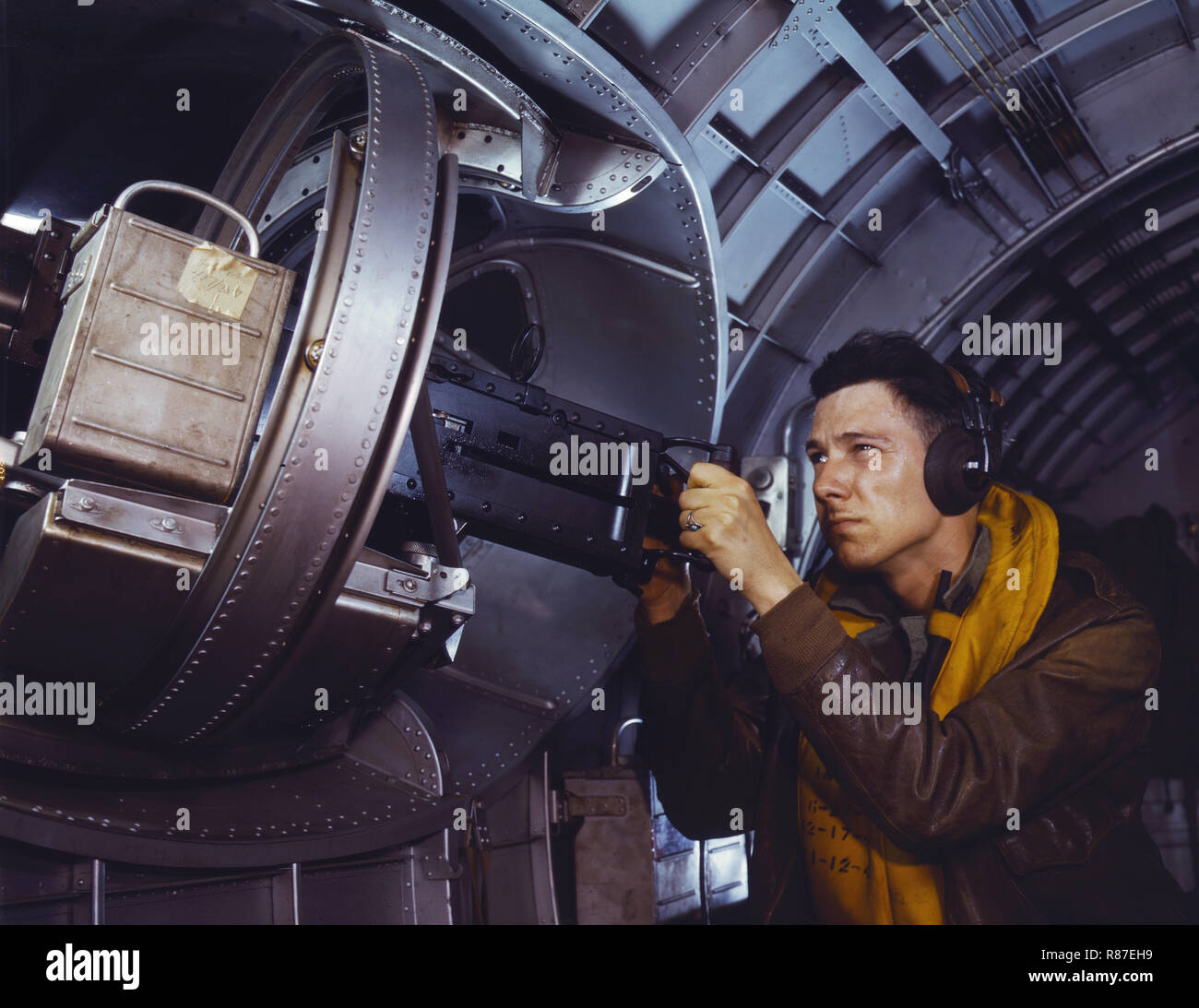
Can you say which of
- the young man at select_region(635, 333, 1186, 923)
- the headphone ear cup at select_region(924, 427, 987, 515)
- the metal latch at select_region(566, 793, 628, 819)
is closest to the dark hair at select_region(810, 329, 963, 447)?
the young man at select_region(635, 333, 1186, 923)

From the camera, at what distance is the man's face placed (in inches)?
93.2

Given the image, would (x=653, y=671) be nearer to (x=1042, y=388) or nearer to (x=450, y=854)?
(x=450, y=854)

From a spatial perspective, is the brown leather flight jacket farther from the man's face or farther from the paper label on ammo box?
the paper label on ammo box

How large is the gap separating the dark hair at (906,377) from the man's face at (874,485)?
0.10 ft

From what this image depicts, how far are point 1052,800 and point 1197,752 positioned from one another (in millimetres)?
2749

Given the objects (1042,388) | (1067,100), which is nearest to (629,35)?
(1067,100)

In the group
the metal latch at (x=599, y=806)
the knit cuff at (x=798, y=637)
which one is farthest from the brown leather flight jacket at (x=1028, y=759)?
the metal latch at (x=599, y=806)

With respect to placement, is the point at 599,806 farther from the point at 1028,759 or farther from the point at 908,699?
the point at 1028,759

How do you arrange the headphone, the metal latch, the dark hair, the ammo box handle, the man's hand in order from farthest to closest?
the metal latch
the dark hair
the headphone
the man's hand
the ammo box handle

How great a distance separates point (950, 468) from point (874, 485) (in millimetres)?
180

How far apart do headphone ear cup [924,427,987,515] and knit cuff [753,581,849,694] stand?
51 cm

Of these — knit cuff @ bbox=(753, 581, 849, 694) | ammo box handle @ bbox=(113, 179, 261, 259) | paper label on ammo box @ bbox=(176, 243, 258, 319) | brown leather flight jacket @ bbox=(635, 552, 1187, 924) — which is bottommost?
brown leather flight jacket @ bbox=(635, 552, 1187, 924)

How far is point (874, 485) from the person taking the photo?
93.4 inches

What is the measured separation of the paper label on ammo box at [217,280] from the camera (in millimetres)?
1756
